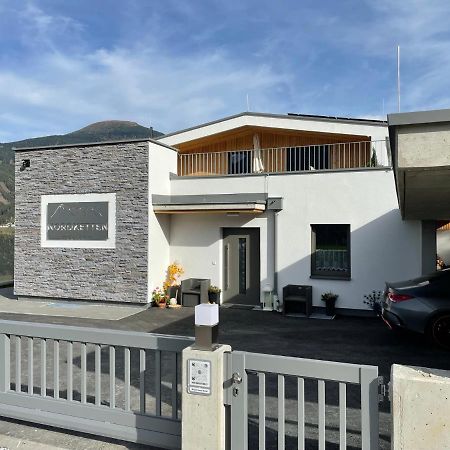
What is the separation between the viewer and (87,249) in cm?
1381

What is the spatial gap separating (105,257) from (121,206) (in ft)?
5.53

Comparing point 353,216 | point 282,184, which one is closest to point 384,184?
point 353,216

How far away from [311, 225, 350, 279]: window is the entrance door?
6.07ft

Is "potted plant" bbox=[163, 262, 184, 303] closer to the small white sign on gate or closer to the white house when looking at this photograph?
the white house

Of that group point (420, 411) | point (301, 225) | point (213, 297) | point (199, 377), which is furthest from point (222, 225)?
point (420, 411)

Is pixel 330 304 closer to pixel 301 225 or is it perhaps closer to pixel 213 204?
pixel 301 225

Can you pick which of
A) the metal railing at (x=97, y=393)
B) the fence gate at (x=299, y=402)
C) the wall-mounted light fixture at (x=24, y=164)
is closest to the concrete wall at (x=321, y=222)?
the wall-mounted light fixture at (x=24, y=164)

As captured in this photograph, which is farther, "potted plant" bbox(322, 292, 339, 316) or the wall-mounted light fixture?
the wall-mounted light fixture

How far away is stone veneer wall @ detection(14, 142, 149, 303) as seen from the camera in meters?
13.2

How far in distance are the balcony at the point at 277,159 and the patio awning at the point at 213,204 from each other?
2261 mm

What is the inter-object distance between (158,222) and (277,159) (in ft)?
18.3

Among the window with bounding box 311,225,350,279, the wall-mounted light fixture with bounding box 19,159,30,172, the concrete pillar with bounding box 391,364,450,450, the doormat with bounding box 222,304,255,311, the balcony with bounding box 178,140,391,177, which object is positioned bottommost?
the doormat with bounding box 222,304,255,311

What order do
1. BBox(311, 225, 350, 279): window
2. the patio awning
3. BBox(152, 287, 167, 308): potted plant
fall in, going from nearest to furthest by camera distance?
BBox(311, 225, 350, 279): window < the patio awning < BBox(152, 287, 167, 308): potted plant

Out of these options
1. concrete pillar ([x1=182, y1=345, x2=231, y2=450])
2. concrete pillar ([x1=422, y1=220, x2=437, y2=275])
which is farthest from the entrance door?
concrete pillar ([x1=182, y1=345, x2=231, y2=450])
